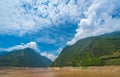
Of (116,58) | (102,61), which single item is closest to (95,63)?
(102,61)

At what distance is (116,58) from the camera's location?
176750 mm

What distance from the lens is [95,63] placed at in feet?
607

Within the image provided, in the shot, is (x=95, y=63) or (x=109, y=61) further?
(x=95, y=63)

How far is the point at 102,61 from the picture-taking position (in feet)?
600

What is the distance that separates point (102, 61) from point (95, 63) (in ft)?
19.2

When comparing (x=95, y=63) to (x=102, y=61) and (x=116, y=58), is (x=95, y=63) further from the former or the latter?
(x=116, y=58)

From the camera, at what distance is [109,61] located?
174 meters

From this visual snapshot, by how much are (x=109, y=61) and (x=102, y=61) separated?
9.49 metres

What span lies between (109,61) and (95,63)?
1432 centimetres

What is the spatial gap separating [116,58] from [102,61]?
37.6ft
